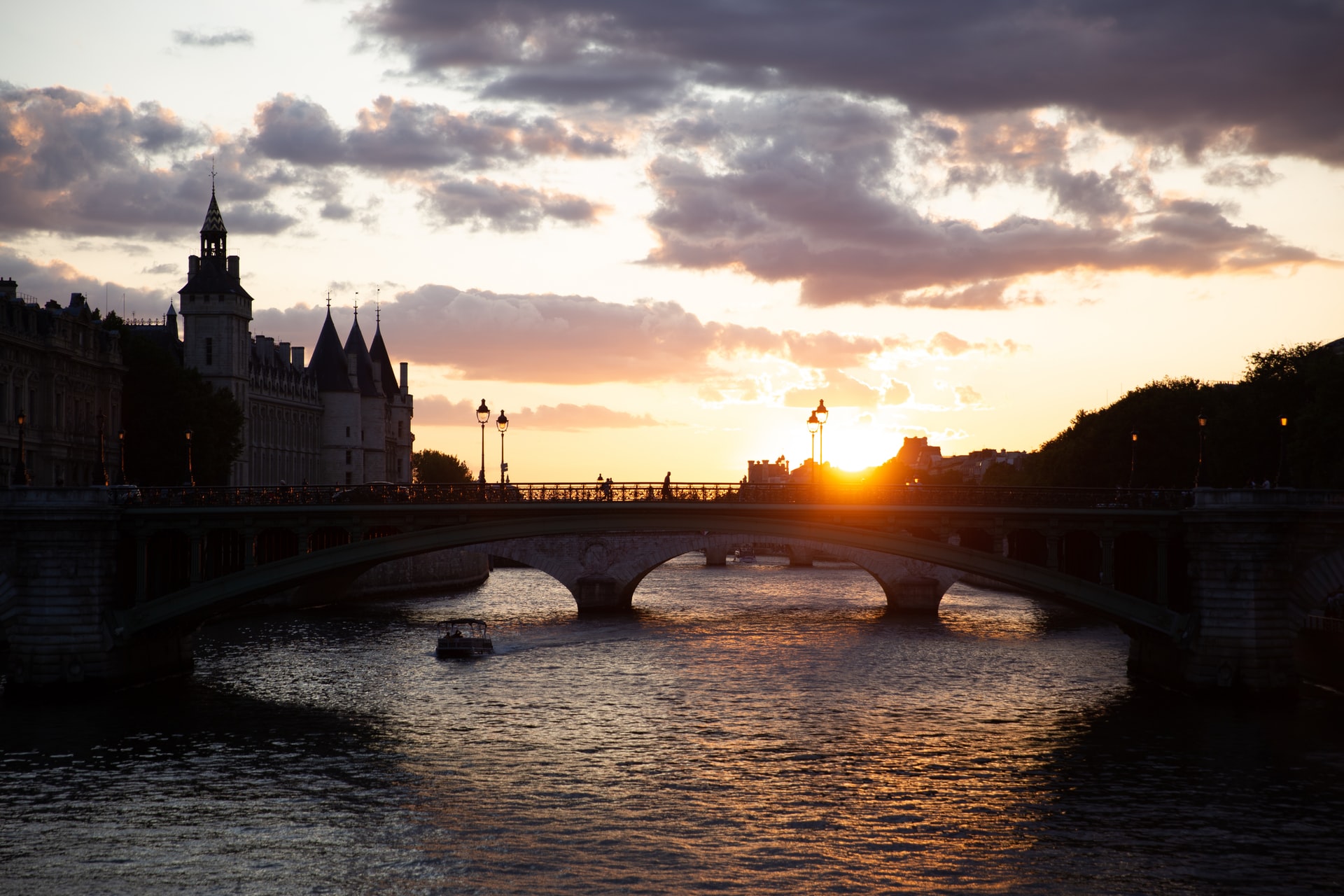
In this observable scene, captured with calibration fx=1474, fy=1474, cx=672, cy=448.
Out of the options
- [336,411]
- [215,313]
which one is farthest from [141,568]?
[336,411]

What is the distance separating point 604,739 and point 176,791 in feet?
38.6

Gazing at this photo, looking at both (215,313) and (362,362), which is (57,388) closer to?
(215,313)

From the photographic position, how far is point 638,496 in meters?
52.4

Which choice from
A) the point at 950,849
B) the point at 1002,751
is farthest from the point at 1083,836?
the point at 1002,751

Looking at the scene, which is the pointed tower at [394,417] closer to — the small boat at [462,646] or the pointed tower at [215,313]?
the pointed tower at [215,313]

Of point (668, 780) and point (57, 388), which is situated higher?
point (57, 388)

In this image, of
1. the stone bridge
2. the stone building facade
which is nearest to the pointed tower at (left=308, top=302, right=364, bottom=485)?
the stone building facade

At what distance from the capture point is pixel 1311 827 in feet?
106

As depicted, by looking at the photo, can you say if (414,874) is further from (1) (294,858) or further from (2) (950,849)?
(2) (950,849)

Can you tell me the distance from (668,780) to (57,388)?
54.3m

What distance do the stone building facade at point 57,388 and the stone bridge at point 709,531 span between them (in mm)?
22496

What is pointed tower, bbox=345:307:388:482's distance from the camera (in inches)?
5408

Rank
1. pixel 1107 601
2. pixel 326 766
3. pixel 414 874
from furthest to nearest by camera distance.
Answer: pixel 1107 601 < pixel 326 766 < pixel 414 874

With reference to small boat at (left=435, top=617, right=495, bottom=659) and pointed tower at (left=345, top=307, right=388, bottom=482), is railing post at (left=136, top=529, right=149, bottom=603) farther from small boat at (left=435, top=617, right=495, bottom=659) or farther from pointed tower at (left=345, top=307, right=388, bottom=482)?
pointed tower at (left=345, top=307, right=388, bottom=482)
